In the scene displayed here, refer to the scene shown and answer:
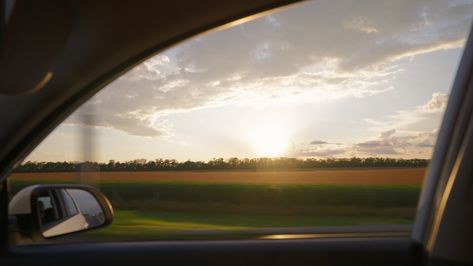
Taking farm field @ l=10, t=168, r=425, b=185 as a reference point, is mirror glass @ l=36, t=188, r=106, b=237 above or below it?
below

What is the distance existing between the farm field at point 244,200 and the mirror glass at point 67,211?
0.12 metres

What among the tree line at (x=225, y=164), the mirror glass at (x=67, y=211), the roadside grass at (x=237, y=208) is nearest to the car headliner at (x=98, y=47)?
the tree line at (x=225, y=164)

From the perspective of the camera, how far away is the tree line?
9.16 feet

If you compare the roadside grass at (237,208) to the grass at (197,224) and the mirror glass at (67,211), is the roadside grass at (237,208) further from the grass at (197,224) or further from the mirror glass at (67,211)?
the mirror glass at (67,211)

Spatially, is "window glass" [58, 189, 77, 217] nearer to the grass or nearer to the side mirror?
the side mirror

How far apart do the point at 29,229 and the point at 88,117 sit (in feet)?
2.11

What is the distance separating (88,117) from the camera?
285 centimetres

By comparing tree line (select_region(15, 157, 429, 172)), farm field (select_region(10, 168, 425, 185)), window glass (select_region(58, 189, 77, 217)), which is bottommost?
window glass (select_region(58, 189, 77, 217))

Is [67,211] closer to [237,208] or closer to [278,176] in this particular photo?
[237,208]

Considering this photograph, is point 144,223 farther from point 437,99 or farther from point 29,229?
point 437,99

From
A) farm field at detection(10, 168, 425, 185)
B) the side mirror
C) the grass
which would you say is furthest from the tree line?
the grass

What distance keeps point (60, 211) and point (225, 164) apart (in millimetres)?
901

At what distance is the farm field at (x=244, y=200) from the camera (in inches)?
113

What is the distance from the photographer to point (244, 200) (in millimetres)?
3039
